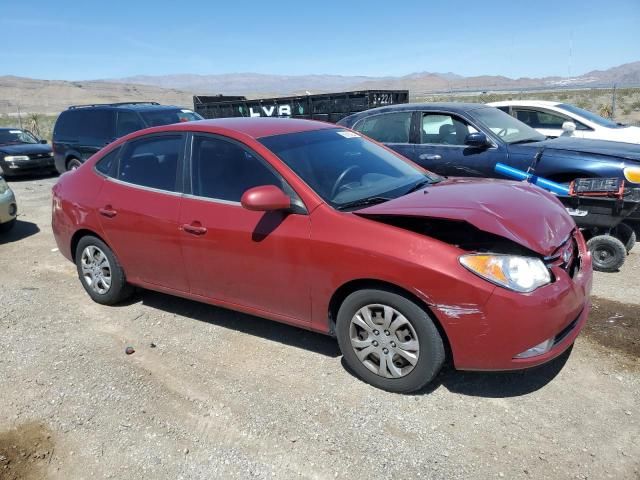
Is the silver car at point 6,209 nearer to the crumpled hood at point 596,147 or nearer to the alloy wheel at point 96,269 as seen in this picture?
the alloy wheel at point 96,269

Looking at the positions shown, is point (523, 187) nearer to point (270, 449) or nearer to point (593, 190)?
point (593, 190)

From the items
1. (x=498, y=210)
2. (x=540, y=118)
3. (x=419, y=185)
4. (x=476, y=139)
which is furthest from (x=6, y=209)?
(x=540, y=118)

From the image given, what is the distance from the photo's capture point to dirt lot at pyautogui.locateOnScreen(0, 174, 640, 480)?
2797mm

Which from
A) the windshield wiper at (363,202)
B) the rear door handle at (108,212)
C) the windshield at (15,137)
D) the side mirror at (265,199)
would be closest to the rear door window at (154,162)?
the rear door handle at (108,212)

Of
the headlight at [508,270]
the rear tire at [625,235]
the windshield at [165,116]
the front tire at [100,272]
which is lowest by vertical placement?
the front tire at [100,272]

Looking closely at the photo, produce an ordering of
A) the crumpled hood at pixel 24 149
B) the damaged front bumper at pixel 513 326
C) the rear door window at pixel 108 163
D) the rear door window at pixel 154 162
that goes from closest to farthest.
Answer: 1. the damaged front bumper at pixel 513 326
2. the rear door window at pixel 154 162
3. the rear door window at pixel 108 163
4. the crumpled hood at pixel 24 149

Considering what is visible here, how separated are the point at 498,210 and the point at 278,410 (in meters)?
1.87

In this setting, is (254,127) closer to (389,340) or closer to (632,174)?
(389,340)

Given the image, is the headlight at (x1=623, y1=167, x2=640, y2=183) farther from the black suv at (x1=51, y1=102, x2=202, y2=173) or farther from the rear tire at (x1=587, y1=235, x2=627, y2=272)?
the black suv at (x1=51, y1=102, x2=202, y2=173)

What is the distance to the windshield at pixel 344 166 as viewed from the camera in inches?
144

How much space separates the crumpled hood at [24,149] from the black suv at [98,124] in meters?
2.29

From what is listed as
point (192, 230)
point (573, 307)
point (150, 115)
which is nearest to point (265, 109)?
point (150, 115)

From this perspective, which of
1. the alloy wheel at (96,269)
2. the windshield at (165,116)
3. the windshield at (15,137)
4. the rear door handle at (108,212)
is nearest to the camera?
the rear door handle at (108,212)

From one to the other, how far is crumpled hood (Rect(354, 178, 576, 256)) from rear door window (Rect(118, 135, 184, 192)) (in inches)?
66.9
